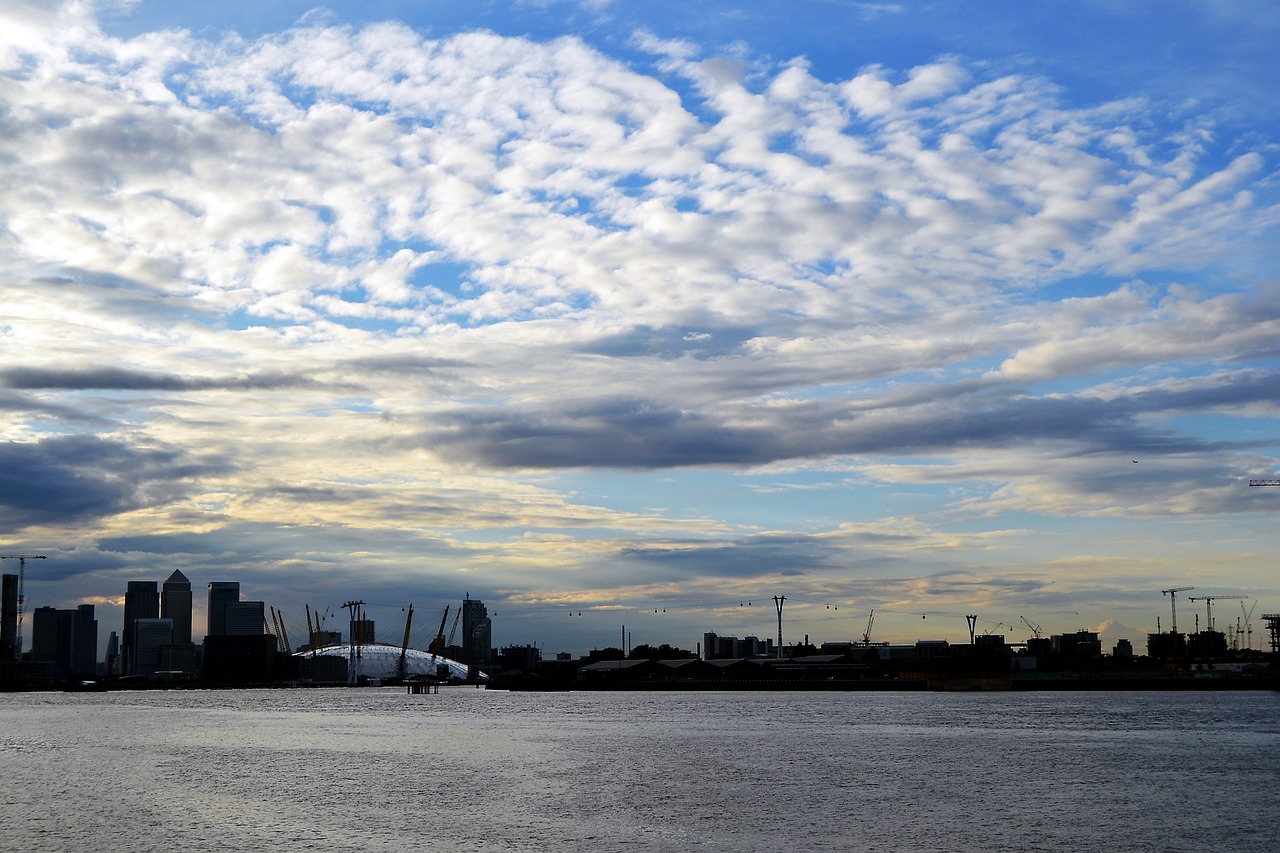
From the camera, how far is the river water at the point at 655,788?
5222 centimetres

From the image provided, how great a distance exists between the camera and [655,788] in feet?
233

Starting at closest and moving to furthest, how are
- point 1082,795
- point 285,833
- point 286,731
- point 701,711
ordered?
1. point 285,833
2. point 1082,795
3. point 286,731
4. point 701,711

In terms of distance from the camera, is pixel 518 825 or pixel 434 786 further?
pixel 434 786

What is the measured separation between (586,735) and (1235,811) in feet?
242

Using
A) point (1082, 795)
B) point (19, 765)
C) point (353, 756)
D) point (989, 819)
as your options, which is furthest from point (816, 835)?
point (19, 765)

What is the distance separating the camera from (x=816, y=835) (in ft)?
173

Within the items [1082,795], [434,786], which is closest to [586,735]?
[434,786]

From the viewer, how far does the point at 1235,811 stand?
196ft

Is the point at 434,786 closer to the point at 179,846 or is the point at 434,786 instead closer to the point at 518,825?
the point at 518,825

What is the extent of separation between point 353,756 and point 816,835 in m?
55.9

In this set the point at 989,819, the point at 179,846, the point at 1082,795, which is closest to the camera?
the point at 179,846

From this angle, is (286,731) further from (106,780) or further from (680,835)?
(680,835)

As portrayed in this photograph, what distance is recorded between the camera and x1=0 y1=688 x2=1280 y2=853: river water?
52219 mm

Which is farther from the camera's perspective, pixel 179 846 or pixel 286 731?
pixel 286 731
